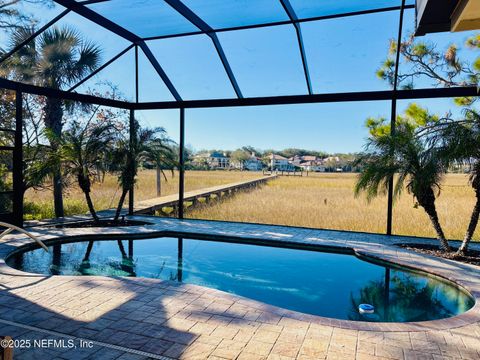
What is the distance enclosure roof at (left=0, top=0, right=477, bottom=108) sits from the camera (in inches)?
257

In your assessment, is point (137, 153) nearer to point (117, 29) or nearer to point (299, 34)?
point (117, 29)

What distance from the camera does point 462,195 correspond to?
41.4 ft

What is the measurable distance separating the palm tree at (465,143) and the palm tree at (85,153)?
Result: 7.12m

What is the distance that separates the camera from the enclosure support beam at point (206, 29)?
21.3ft

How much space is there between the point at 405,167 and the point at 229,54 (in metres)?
4.81

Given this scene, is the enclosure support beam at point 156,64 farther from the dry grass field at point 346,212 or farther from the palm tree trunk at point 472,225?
the palm tree trunk at point 472,225

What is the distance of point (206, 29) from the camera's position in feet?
25.0

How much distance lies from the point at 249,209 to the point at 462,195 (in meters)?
8.02

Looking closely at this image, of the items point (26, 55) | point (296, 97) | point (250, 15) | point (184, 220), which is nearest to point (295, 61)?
point (296, 97)

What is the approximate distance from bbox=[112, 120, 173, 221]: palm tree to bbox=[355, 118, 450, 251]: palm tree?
486 centimetres

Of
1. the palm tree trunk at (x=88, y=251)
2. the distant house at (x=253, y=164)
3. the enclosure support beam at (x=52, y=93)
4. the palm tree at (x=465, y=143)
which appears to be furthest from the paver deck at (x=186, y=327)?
the distant house at (x=253, y=164)

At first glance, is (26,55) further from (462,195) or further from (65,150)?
(462,195)

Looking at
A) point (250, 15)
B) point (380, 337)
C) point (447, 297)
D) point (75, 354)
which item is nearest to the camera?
point (75, 354)

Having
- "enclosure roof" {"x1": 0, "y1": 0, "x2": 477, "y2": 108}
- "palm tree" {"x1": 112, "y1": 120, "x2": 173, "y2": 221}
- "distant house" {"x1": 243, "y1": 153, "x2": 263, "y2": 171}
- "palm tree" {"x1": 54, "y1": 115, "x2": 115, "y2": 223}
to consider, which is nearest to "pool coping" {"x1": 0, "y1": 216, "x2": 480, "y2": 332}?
"palm tree" {"x1": 112, "y1": 120, "x2": 173, "y2": 221}
